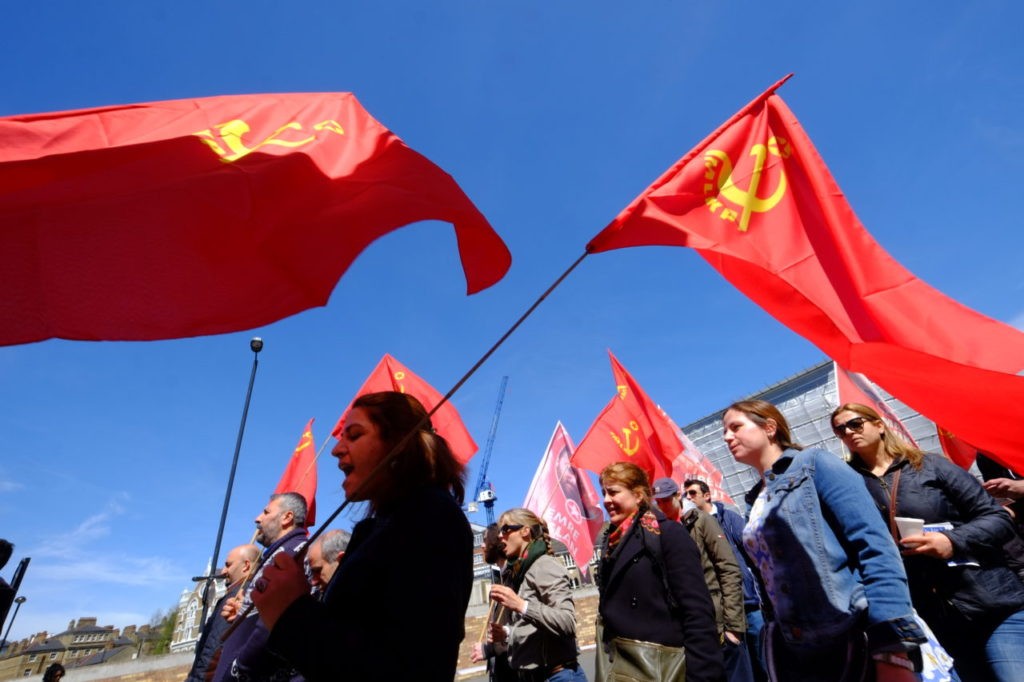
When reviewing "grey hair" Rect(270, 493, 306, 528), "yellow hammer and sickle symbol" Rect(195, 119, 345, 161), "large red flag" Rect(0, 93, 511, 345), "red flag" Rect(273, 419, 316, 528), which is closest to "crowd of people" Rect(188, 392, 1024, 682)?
"grey hair" Rect(270, 493, 306, 528)

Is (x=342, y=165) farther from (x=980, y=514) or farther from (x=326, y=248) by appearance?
(x=980, y=514)

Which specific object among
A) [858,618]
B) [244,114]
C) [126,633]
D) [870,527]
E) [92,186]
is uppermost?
[126,633]

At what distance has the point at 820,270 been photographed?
2.94 metres

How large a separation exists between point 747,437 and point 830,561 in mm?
645

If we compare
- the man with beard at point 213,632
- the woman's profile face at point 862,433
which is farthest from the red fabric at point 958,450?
the man with beard at point 213,632

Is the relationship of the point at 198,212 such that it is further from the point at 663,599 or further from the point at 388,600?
the point at 663,599

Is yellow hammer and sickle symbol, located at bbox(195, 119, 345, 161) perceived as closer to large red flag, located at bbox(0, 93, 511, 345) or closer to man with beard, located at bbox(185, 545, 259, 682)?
large red flag, located at bbox(0, 93, 511, 345)

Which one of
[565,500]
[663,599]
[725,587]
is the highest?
[565,500]

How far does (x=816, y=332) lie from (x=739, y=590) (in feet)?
7.08

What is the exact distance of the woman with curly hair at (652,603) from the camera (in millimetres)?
2596

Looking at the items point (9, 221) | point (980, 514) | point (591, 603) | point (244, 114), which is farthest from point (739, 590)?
point (591, 603)

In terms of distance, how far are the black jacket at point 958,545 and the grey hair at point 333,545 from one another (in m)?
3.16

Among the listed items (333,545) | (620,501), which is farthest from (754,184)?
(333,545)

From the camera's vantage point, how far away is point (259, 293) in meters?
2.40
